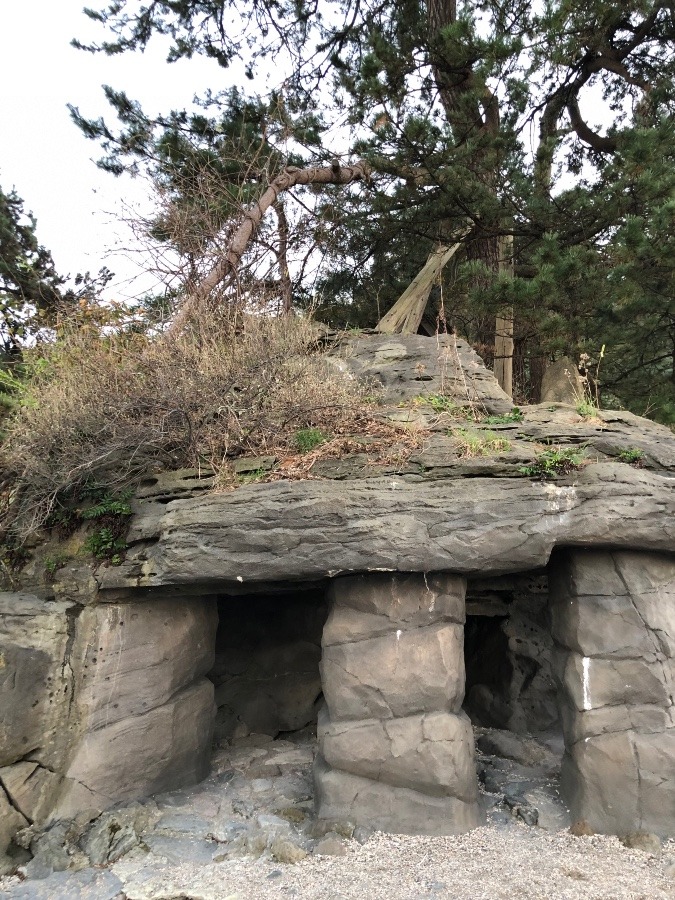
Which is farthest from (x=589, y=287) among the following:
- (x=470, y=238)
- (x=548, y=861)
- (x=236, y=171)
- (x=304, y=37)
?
(x=304, y=37)

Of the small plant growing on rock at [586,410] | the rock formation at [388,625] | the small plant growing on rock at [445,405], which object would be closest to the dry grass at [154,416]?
the rock formation at [388,625]

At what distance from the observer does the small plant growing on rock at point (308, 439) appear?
15.6ft

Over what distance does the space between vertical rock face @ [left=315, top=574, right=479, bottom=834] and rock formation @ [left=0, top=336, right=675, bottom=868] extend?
0.04ft

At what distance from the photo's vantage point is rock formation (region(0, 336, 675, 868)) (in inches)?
152

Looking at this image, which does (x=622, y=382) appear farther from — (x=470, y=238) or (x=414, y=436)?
(x=414, y=436)

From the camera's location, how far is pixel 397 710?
398 cm

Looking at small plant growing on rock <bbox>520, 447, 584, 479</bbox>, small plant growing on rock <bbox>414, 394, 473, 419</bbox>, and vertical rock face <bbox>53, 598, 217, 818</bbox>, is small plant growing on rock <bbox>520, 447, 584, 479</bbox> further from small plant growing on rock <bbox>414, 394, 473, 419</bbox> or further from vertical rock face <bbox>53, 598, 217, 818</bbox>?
vertical rock face <bbox>53, 598, 217, 818</bbox>

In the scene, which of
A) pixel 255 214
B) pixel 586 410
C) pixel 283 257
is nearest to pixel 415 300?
pixel 283 257

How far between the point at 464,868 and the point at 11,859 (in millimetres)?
2768

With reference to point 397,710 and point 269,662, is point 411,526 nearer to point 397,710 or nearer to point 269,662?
point 397,710

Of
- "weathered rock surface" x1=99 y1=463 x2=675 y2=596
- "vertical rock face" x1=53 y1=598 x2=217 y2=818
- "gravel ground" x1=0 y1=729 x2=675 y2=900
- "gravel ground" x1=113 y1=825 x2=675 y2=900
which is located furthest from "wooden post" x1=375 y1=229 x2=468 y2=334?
→ "gravel ground" x1=113 y1=825 x2=675 y2=900

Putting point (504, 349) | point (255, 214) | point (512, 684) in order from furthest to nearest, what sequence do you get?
A: point (504, 349)
point (255, 214)
point (512, 684)

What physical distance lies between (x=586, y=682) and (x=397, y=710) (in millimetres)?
1274

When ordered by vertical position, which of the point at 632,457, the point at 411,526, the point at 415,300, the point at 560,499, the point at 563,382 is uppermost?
the point at 415,300
